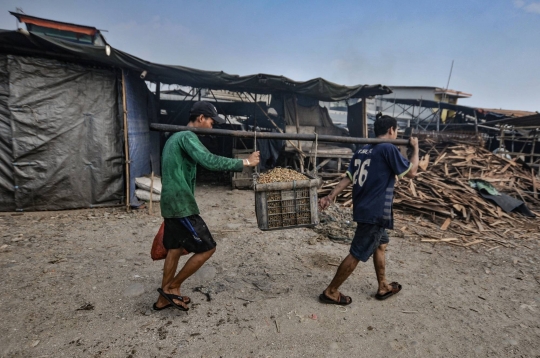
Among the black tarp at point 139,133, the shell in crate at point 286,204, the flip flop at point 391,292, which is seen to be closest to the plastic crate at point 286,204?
the shell in crate at point 286,204

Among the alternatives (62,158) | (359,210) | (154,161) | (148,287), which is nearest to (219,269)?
(148,287)

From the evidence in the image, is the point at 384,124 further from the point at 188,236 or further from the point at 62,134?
the point at 62,134

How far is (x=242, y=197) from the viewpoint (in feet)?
27.1

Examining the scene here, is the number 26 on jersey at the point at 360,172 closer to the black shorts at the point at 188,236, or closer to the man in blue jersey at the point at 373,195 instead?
the man in blue jersey at the point at 373,195

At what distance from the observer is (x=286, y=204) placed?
9.55 feet

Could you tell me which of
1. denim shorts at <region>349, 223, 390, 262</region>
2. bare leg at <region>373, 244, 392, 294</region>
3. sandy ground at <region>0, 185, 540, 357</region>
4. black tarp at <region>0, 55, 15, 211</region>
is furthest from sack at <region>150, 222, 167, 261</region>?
black tarp at <region>0, 55, 15, 211</region>

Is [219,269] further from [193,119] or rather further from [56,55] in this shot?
[56,55]

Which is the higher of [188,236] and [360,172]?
[360,172]

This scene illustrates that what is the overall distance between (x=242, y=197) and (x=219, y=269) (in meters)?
4.41

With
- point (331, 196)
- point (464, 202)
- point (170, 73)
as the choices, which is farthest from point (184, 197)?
point (464, 202)

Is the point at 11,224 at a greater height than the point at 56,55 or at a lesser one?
lesser

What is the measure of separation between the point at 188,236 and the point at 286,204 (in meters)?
1.00

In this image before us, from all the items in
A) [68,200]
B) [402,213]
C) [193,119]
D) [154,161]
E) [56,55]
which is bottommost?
[402,213]

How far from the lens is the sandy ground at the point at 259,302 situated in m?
2.50
